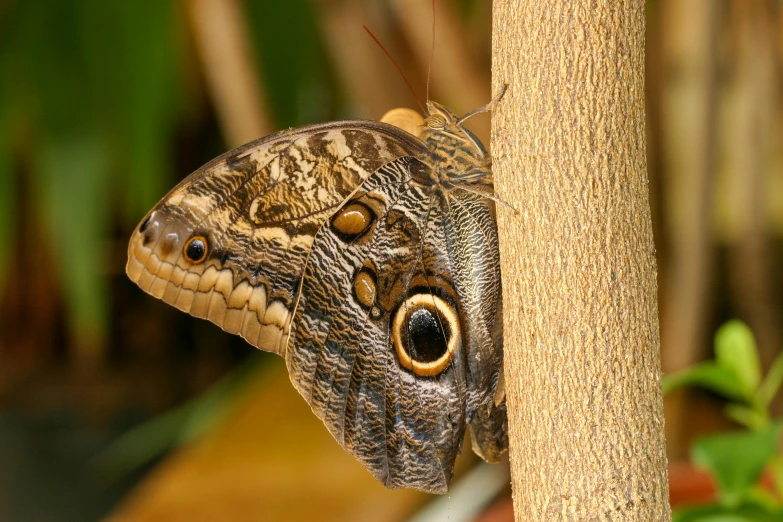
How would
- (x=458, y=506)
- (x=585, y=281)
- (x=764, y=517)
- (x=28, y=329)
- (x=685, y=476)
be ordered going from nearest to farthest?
(x=585, y=281)
(x=764, y=517)
(x=685, y=476)
(x=458, y=506)
(x=28, y=329)

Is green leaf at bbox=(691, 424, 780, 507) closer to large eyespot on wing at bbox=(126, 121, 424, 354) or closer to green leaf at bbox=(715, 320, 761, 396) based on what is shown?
green leaf at bbox=(715, 320, 761, 396)

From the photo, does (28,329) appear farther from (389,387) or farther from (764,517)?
(764,517)

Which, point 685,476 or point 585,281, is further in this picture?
point 685,476

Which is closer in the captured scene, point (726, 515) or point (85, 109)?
point (726, 515)

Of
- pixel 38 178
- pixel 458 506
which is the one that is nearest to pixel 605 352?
pixel 458 506

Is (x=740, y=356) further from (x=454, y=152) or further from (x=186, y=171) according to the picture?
(x=186, y=171)

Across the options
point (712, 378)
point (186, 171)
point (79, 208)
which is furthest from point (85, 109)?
point (712, 378)

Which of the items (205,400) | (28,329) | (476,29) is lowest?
(205,400)
